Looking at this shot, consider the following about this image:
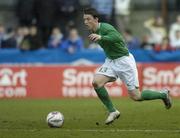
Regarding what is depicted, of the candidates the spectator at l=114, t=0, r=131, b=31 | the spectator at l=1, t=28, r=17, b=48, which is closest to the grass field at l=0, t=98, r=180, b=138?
the spectator at l=1, t=28, r=17, b=48

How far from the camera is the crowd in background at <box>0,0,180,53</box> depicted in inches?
984

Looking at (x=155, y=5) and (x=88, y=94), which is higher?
(x=155, y=5)

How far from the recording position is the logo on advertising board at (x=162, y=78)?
74.1 ft

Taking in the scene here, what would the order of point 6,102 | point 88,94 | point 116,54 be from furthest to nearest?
point 88,94
point 6,102
point 116,54

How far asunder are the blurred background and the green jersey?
8202mm

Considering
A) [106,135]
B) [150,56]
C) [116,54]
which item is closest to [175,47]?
[150,56]

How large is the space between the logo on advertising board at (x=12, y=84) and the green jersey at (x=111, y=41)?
8763 mm

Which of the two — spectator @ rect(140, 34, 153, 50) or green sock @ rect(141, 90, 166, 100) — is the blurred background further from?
green sock @ rect(141, 90, 166, 100)

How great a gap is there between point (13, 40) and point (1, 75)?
304 centimetres

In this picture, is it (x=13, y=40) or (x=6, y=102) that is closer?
(x=6, y=102)

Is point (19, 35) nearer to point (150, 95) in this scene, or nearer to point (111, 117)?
point (150, 95)

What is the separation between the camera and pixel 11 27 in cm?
2719

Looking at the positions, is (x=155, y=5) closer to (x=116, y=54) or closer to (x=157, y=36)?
(x=157, y=36)

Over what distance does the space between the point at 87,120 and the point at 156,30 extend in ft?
35.5
